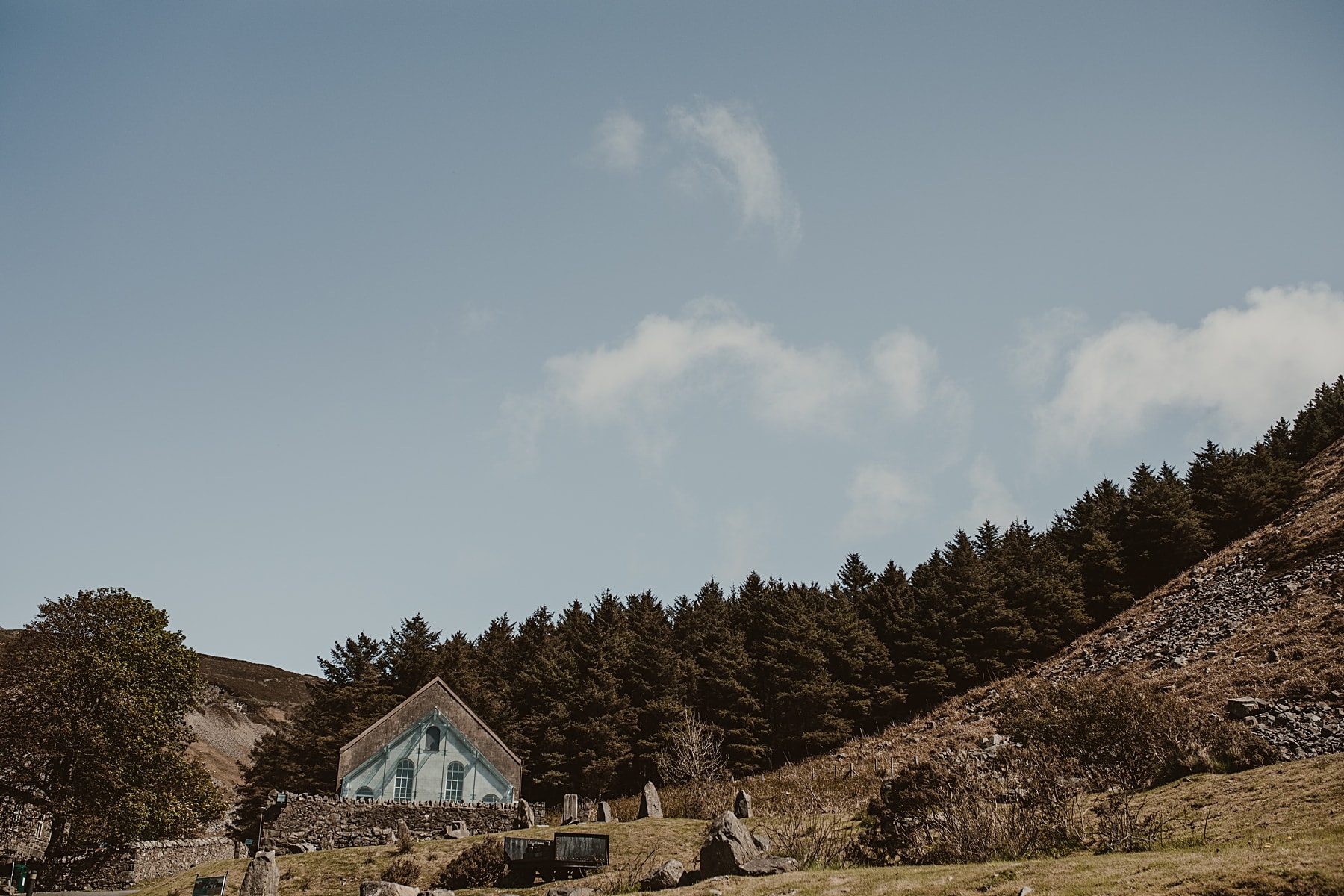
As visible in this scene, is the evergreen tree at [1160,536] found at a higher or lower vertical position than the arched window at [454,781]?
higher

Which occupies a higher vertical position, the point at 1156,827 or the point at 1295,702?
the point at 1295,702

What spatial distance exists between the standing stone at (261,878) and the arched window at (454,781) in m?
20.7

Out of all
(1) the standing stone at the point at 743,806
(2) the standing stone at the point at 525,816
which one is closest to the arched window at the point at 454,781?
(2) the standing stone at the point at 525,816

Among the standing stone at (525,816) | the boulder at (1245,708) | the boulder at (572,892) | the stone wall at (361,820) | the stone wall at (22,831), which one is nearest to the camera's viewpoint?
the boulder at (572,892)

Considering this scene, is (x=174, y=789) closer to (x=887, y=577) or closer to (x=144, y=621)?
(x=144, y=621)

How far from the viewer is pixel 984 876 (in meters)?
13.4

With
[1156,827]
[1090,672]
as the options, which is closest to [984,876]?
[1156,827]

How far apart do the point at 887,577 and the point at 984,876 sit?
58.4 meters

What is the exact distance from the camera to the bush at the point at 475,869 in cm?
2073

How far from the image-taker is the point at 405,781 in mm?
40000

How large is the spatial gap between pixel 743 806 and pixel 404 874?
10.5 m

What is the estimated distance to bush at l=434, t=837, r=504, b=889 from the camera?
816 inches

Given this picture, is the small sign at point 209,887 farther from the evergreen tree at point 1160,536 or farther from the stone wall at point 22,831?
the evergreen tree at point 1160,536

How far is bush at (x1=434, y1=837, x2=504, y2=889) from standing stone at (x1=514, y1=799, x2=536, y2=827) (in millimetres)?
9936
